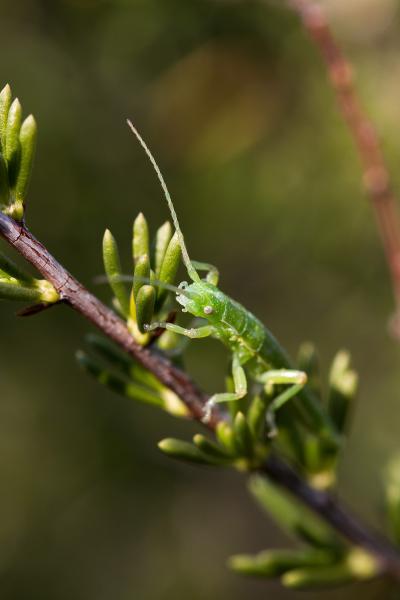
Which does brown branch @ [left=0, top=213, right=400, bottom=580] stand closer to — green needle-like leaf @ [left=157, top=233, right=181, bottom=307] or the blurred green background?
green needle-like leaf @ [left=157, top=233, right=181, bottom=307]

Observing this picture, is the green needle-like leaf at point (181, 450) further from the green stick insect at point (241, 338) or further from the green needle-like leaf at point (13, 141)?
the green needle-like leaf at point (13, 141)

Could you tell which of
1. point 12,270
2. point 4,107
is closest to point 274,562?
point 12,270

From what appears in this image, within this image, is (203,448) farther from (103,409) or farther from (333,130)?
(333,130)

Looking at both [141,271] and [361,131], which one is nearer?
[141,271]

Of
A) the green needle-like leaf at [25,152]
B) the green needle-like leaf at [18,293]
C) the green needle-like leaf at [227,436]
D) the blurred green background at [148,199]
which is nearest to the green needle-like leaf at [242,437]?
the green needle-like leaf at [227,436]

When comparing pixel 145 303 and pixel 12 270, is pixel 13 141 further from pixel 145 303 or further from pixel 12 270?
pixel 145 303

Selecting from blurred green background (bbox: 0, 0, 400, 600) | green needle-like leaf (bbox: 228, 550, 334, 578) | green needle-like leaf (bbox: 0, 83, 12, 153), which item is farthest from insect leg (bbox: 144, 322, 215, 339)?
blurred green background (bbox: 0, 0, 400, 600)
